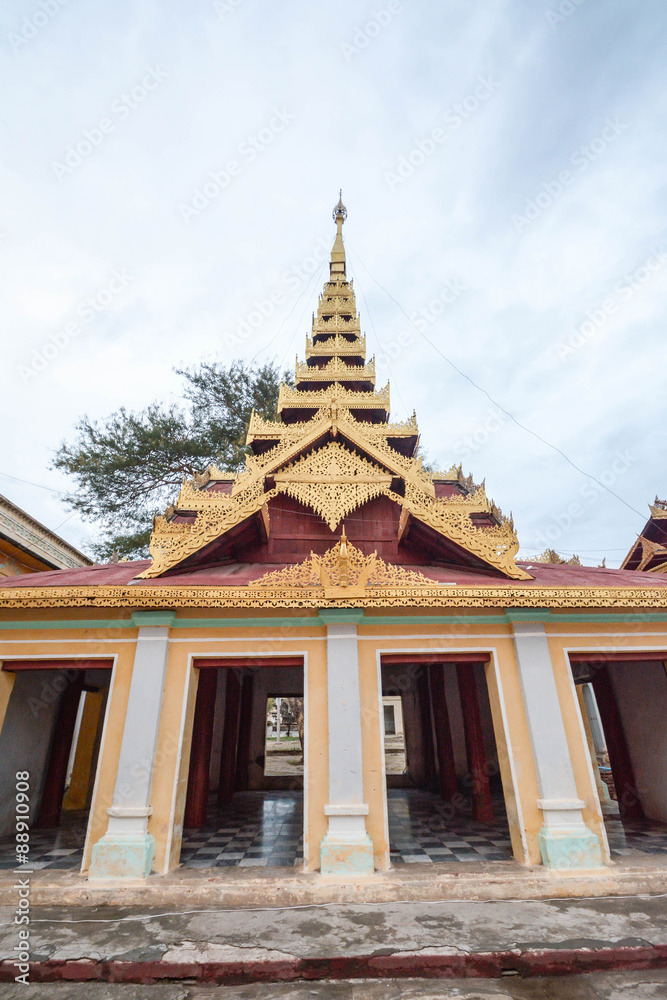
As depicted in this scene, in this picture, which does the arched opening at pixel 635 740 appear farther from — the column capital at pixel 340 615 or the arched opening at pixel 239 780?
the arched opening at pixel 239 780

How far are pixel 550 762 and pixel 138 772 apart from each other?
488 centimetres

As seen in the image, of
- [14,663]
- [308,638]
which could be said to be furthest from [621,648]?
[14,663]

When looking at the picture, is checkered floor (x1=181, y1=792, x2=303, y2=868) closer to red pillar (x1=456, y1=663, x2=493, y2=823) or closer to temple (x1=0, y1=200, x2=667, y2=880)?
temple (x1=0, y1=200, x2=667, y2=880)

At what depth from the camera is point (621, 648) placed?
6.43 metres

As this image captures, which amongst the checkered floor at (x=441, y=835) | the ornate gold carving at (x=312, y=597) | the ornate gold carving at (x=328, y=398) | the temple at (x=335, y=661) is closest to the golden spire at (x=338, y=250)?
the ornate gold carving at (x=328, y=398)

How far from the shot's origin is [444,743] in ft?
34.8

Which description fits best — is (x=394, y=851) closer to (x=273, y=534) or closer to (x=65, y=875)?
(x=65, y=875)

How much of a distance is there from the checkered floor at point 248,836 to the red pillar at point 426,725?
3.64 m

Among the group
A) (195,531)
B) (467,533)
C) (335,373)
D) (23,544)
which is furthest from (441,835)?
(23,544)

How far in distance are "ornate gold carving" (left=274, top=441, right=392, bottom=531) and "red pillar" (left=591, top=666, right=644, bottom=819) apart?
18.2 ft

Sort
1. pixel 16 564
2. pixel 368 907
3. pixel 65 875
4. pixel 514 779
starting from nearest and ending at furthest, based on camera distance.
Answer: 1. pixel 368 907
2. pixel 65 875
3. pixel 514 779
4. pixel 16 564

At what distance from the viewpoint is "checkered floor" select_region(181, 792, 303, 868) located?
21.1 ft

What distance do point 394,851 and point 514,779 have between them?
2.25m

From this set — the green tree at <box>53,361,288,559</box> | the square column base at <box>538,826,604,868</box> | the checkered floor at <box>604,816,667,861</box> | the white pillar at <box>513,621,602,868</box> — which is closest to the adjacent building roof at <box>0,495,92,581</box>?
the green tree at <box>53,361,288,559</box>
